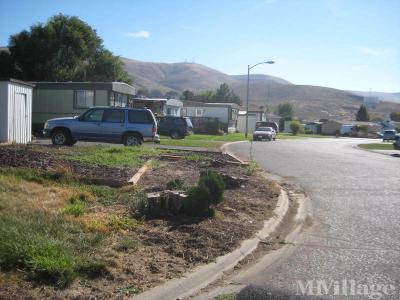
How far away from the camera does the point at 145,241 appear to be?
6512 mm

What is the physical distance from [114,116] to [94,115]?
0.86 meters

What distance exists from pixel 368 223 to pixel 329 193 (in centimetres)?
376

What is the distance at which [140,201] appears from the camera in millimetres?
8148

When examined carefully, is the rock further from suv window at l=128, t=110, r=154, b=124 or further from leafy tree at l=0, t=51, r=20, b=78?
leafy tree at l=0, t=51, r=20, b=78

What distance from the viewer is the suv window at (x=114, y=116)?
22562mm

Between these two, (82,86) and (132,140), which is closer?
(132,140)

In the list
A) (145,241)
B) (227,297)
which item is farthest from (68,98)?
(227,297)

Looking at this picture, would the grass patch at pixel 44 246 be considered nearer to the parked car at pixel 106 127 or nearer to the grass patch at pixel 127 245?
the grass patch at pixel 127 245

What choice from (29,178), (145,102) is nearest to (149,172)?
(29,178)

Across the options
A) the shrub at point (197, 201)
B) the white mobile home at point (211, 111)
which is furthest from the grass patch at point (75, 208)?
the white mobile home at point (211, 111)

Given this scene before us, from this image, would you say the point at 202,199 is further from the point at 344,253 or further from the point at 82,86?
the point at 82,86

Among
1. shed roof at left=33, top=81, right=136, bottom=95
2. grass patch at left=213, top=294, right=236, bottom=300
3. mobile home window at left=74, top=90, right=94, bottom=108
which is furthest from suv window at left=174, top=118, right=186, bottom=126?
grass patch at left=213, top=294, right=236, bottom=300

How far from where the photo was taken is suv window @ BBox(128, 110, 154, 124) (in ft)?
74.3
